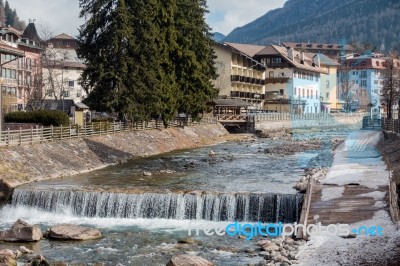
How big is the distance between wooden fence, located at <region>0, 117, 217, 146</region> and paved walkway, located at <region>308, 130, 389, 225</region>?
71.1 ft

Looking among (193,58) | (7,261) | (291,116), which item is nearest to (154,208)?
(7,261)

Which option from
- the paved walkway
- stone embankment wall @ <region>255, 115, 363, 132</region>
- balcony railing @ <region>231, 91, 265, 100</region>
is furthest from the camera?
balcony railing @ <region>231, 91, 265, 100</region>

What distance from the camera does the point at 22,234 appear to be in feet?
79.0

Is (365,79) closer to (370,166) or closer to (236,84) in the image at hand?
(236,84)

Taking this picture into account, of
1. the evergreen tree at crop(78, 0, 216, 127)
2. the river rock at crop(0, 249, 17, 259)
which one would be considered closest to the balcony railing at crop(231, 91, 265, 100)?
the evergreen tree at crop(78, 0, 216, 127)

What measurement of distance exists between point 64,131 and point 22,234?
23.1 m

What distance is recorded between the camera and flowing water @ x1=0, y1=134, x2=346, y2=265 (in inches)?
869

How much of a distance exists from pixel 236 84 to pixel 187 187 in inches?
2875

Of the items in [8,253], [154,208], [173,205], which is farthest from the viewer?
[154,208]

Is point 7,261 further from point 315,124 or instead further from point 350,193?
point 315,124

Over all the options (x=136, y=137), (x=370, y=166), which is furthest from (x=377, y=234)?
(x=136, y=137)

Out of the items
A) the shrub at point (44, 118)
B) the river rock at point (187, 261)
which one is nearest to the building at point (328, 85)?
the shrub at point (44, 118)

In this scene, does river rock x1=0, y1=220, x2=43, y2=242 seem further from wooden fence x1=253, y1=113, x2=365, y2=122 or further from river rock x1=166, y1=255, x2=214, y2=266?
wooden fence x1=253, y1=113, x2=365, y2=122

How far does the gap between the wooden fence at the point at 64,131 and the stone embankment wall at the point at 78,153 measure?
0.67 m
